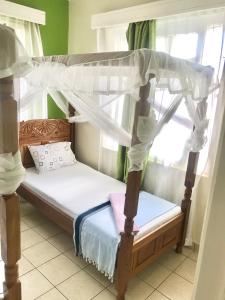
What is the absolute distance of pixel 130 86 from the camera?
1661 millimetres

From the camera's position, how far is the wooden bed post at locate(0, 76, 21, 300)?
1.20 meters

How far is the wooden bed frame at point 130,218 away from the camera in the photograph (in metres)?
1.93

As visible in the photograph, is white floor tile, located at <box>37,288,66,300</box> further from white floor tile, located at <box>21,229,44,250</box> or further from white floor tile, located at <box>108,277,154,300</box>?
white floor tile, located at <box>21,229,44,250</box>

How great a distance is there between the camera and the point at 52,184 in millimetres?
2918

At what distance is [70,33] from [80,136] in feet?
4.90

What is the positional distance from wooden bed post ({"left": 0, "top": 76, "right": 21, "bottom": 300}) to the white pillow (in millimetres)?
1855

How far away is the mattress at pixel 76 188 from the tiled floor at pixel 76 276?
1.47 ft

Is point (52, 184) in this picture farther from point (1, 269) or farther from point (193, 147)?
point (193, 147)

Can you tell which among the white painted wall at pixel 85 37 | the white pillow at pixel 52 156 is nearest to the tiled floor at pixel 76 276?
the white pillow at pixel 52 156

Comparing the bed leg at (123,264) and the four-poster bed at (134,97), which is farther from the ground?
the four-poster bed at (134,97)

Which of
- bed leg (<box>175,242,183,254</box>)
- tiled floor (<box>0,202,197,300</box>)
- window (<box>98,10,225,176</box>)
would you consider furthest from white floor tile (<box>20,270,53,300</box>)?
window (<box>98,10,225,176</box>)

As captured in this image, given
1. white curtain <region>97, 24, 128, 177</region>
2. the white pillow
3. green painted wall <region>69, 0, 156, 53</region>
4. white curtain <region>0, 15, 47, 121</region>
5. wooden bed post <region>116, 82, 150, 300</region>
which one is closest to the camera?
wooden bed post <region>116, 82, 150, 300</region>

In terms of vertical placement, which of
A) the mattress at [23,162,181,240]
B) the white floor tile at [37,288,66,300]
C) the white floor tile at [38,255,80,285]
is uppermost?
the mattress at [23,162,181,240]

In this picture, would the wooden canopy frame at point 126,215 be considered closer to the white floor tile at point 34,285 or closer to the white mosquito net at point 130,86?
the white mosquito net at point 130,86
